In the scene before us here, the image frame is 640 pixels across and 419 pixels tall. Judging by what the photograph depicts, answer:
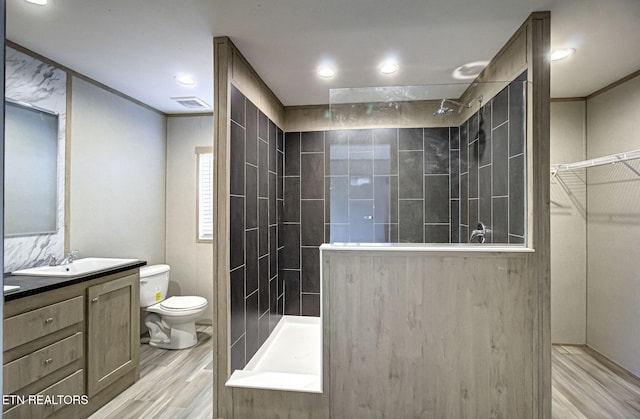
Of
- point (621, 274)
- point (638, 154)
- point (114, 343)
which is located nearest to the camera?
point (638, 154)

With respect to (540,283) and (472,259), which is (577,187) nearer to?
(540,283)

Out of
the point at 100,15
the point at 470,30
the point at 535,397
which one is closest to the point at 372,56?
the point at 470,30

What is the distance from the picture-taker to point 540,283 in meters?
1.86

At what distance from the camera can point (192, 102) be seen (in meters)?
3.31

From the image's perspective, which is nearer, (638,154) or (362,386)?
(362,386)

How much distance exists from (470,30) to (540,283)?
1635 millimetres

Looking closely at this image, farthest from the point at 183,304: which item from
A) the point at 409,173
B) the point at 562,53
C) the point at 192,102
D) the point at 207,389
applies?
the point at 562,53

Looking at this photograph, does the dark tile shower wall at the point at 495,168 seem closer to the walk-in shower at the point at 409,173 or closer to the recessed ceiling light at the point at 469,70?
the walk-in shower at the point at 409,173

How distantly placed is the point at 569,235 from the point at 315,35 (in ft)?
10.1

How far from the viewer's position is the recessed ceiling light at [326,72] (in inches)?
101

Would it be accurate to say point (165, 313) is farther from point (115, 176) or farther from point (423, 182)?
point (423, 182)

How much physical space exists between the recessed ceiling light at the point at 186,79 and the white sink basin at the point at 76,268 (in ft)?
5.34

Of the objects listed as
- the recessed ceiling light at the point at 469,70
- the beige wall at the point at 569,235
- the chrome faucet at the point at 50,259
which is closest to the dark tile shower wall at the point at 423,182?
the recessed ceiling light at the point at 469,70

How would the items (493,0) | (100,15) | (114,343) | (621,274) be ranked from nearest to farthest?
(493,0)
(100,15)
(114,343)
(621,274)
